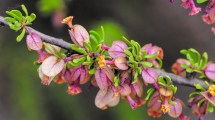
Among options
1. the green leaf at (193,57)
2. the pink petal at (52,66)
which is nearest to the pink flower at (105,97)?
the pink petal at (52,66)

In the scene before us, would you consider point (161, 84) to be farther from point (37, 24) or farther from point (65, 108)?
point (37, 24)

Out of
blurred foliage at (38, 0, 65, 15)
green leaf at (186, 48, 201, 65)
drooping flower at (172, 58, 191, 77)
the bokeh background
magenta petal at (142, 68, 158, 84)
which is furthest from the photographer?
the bokeh background

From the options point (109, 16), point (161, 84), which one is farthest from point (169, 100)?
point (109, 16)

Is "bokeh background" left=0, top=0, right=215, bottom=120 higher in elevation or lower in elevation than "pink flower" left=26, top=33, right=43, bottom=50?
lower

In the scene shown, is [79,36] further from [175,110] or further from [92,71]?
[175,110]

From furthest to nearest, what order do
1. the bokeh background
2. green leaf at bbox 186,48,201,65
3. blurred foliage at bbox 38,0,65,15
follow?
1. the bokeh background
2. blurred foliage at bbox 38,0,65,15
3. green leaf at bbox 186,48,201,65

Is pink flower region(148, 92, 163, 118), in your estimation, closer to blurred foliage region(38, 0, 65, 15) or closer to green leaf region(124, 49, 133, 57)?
green leaf region(124, 49, 133, 57)

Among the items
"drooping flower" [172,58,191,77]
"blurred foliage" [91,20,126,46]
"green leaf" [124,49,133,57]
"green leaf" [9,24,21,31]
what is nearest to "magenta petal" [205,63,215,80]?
"drooping flower" [172,58,191,77]
